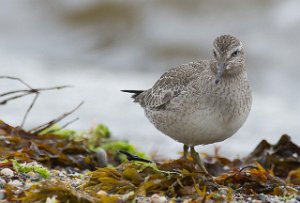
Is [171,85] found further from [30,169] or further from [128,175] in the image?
[30,169]

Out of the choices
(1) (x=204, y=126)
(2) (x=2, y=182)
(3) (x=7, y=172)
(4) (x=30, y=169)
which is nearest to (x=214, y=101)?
(1) (x=204, y=126)

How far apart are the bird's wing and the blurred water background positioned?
3161 millimetres

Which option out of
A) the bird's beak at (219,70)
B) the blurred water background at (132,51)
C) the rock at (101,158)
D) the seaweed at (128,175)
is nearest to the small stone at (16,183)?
the seaweed at (128,175)

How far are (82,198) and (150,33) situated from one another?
12170 mm

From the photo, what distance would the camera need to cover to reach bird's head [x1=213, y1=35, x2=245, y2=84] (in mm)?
6098

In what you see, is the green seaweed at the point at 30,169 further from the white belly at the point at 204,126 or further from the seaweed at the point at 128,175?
the white belly at the point at 204,126

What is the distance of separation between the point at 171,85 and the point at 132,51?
9.10 meters

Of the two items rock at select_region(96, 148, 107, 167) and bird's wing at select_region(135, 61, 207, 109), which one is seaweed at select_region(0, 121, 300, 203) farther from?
bird's wing at select_region(135, 61, 207, 109)

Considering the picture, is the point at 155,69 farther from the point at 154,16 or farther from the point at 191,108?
the point at 191,108

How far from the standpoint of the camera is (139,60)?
50.6ft

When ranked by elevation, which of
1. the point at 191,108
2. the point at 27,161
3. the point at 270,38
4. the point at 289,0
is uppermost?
the point at 289,0

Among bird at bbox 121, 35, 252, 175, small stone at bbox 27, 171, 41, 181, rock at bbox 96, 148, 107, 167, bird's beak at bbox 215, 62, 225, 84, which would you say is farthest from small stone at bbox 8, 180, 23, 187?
bird's beak at bbox 215, 62, 225, 84

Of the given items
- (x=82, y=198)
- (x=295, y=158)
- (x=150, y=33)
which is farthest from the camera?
(x=150, y=33)

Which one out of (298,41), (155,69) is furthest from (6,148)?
(298,41)
